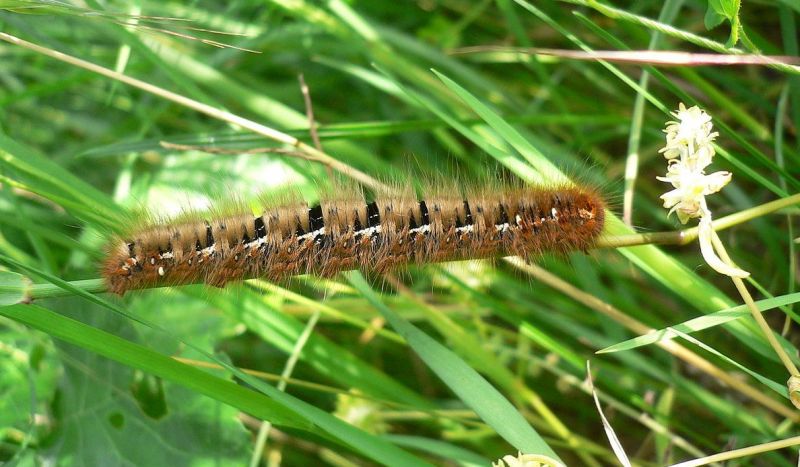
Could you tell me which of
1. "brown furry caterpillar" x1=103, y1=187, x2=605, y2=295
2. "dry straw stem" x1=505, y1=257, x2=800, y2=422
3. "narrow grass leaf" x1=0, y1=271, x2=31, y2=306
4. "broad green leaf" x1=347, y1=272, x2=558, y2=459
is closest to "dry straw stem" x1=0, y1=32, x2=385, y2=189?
"brown furry caterpillar" x1=103, y1=187, x2=605, y2=295

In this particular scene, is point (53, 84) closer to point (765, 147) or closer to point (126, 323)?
point (126, 323)

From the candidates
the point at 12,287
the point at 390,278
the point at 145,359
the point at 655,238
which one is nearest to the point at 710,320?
the point at 655,238

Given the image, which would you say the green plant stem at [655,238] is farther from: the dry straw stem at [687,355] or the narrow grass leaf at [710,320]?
the dry straw stem at [687,355]

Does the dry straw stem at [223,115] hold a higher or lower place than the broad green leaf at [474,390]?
higher

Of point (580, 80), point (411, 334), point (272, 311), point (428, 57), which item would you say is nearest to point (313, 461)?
point (272, 311)

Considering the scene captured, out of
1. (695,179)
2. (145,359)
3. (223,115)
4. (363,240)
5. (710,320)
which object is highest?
(223,115)

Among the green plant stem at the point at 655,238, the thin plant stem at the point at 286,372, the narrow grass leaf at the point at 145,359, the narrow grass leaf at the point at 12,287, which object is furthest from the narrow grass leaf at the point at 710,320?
the narrow grass leaf at the point at 12,287

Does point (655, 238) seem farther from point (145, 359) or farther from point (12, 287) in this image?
point (12, 287)
